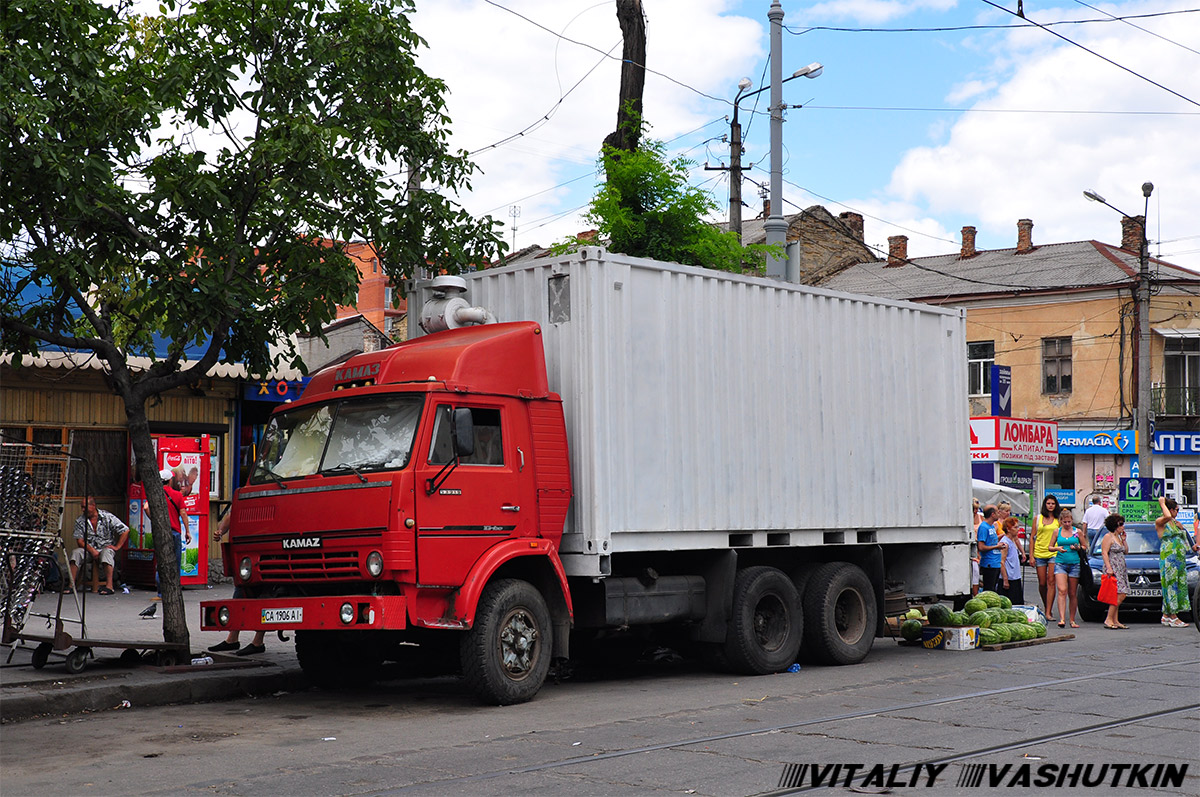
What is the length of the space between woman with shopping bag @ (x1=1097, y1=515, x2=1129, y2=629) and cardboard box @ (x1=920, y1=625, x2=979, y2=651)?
408 cm

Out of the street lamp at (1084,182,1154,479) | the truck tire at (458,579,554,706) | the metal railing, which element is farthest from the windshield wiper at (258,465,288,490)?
the metal railing

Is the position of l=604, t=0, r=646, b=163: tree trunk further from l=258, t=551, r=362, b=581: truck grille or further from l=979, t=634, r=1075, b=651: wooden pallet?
l=258, t=551, r=362, b=581: truck grille

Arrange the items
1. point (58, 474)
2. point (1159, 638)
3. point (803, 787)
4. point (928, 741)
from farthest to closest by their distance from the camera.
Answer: point (1159, 638)
point (58, 474)
point (928, 741)
point (803, 787)

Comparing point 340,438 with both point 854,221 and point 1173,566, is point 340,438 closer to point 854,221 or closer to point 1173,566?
point 1173,566

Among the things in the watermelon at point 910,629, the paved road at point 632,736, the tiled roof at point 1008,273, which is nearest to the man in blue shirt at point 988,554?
the watermelon at point 910,629

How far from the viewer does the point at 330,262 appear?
11523 millimetres

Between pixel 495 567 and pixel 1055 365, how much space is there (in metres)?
39.5

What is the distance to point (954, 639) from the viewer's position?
48.9ft

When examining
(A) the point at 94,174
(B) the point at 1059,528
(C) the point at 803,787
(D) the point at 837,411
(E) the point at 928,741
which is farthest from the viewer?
(B) the point at 1059,528

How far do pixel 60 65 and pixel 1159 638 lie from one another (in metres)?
13.8

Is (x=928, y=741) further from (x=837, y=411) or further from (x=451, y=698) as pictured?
(x=837, y=411)

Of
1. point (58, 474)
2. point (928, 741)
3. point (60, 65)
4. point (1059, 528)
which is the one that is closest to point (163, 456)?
point (58, 474)

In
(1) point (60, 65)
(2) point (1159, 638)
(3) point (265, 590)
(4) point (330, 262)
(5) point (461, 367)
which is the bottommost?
(2) point (1159, 638)

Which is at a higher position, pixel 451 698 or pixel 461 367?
pixel 461 367
